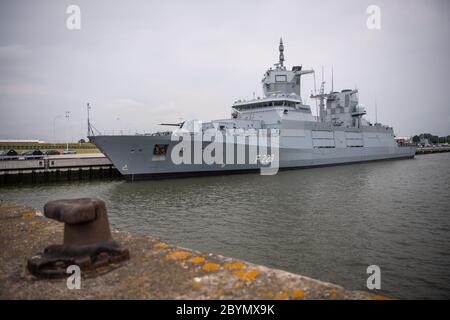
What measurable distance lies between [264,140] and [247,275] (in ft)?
66.7

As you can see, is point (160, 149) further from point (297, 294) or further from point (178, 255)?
point (297, 294)

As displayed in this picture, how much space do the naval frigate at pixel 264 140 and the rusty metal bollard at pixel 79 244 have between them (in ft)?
51.1

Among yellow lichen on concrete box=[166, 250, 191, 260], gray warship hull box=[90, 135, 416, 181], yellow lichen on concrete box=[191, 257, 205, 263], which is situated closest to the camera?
yellow lichen on concrete box=[191, 257, 205, 263]

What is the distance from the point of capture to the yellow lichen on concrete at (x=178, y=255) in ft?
11.7

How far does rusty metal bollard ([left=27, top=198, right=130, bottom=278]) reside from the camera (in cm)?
314

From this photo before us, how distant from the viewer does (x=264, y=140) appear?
2302 centimetres

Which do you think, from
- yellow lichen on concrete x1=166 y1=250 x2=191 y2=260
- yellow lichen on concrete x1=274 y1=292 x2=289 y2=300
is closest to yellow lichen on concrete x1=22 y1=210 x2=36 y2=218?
yellow lichen on concrete x1=166 y1=250 x2=191 y2=260

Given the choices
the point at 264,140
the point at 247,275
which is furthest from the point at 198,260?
the point at 264,140

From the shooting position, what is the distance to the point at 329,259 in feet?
20.8

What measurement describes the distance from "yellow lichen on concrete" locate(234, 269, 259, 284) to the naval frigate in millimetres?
16310

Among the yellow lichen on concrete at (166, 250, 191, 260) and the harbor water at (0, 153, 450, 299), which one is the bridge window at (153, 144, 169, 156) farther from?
the yellow lichen on concrete at (166, 250, 191, 260)
